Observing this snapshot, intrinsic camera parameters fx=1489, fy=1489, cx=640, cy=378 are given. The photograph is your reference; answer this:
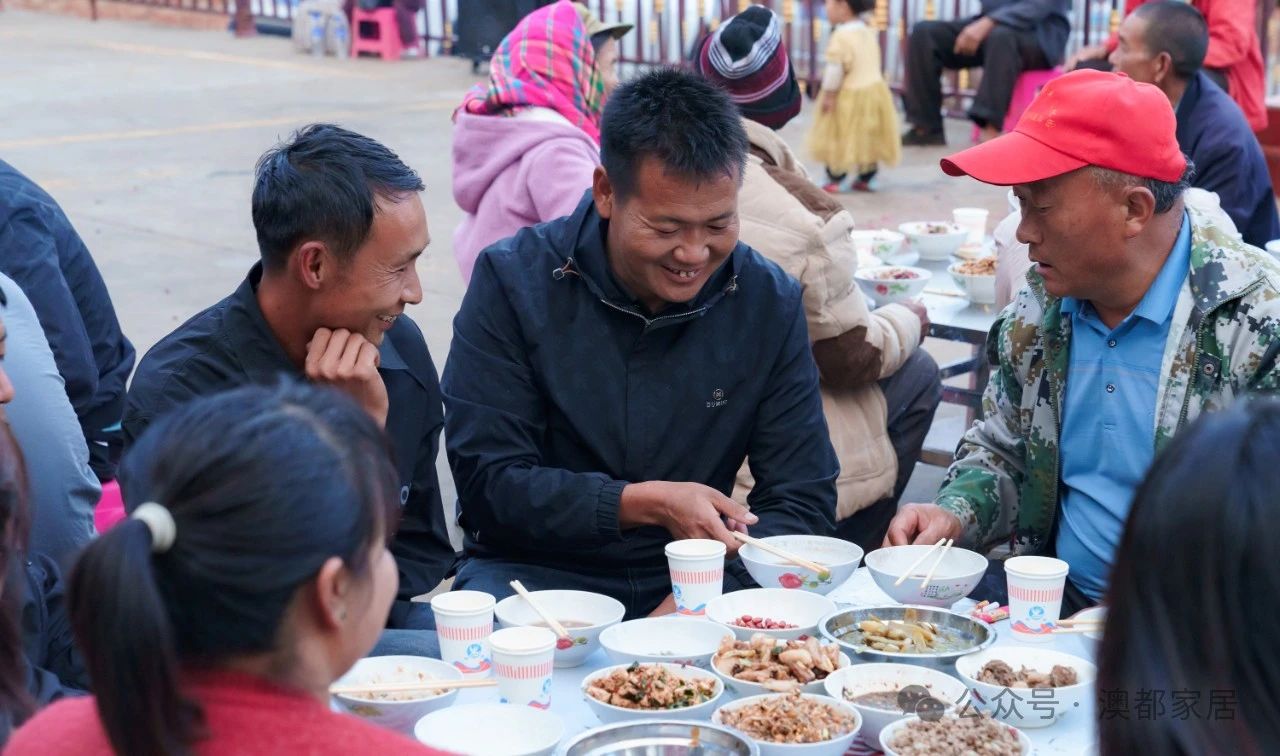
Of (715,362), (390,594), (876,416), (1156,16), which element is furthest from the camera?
(1156,16)

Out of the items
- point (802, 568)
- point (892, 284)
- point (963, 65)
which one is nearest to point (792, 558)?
point (802, 568)

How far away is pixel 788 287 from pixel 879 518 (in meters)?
1.23

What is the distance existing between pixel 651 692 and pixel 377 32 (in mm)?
14179

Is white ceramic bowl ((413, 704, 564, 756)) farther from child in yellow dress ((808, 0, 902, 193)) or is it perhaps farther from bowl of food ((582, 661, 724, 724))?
child in yellow dress ((808, 0, 902, 193))

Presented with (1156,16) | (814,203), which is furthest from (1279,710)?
(1156,16)

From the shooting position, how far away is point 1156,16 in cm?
516

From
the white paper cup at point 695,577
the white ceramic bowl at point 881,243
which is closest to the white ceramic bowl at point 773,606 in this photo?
the white paper cup at point 695,577

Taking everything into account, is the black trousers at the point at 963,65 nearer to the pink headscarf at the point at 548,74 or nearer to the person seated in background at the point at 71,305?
the pink headscarf at the point at 548,74

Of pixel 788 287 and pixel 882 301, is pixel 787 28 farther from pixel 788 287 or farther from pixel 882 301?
pixel 788 287

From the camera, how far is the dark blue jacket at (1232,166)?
16.5 feet

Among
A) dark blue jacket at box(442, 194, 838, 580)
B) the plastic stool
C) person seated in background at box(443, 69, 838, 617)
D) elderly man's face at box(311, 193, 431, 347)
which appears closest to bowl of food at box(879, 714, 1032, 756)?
person seated in background at box(443, 69, 838, 617)

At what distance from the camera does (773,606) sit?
2.45 meters

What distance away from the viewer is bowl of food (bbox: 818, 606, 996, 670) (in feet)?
7.30

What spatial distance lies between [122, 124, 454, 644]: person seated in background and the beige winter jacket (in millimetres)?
1016
